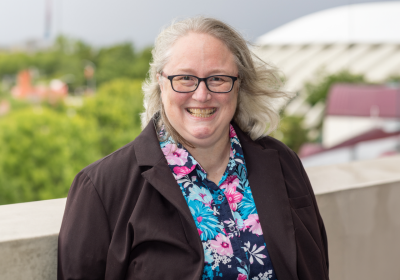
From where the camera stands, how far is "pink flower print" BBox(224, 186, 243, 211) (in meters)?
1.44

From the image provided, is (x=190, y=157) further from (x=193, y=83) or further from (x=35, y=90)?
(x=35, y=90)

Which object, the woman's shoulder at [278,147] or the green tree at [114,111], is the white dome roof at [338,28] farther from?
the woman's shoulder at [278,147]

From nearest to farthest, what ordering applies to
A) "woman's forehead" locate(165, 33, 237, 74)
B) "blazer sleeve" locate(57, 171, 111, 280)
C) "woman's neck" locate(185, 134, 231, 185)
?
"blazer sleeve" locate(57, 171, 111, 280), "woman's forehead" locate(165, 33, 237, 74), "woman's neck" locate(185, 134, 231, 185)

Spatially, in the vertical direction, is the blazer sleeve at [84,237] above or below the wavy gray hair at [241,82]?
below

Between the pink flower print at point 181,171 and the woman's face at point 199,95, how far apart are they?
102 mm

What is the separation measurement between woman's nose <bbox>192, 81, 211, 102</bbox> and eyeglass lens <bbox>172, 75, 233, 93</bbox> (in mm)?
14

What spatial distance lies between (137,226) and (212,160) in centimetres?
37

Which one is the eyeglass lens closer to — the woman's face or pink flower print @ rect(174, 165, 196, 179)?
the woman's face

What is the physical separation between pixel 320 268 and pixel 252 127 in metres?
0.55

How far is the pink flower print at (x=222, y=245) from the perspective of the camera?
1.35 m

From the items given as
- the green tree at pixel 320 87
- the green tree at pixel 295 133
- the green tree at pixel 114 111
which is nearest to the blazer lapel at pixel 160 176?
the green tree at pixel 114 111

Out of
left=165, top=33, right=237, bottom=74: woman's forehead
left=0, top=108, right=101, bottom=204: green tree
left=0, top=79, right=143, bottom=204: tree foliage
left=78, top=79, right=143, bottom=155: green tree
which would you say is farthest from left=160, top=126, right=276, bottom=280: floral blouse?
left=78, top=79, right=143, bottom=155: green tree

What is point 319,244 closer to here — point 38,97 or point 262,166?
point 262,166

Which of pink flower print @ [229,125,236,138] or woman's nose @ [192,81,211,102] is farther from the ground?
woman's nose @ [192,81,211,102]
